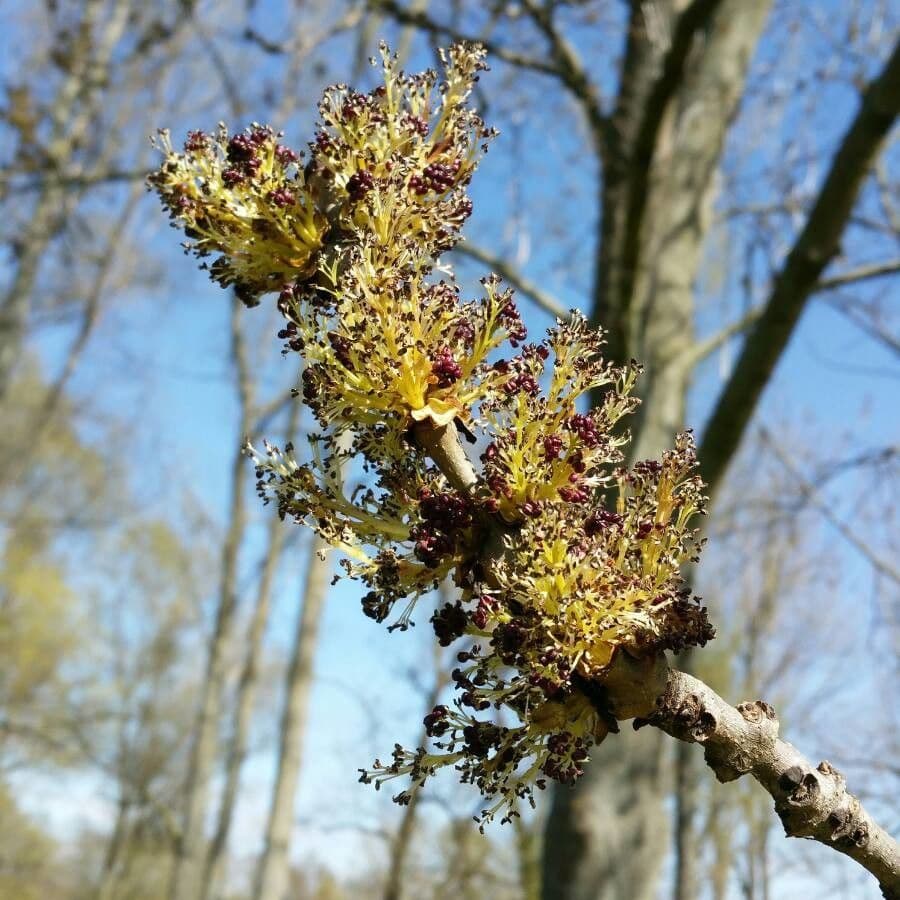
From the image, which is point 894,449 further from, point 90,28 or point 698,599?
point 90,28

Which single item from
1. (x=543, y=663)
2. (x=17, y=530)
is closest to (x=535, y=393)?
(x=543, y=663)

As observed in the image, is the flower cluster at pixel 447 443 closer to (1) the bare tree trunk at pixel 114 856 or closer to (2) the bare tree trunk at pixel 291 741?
(2) the bare tree trunk at pixel 291 741

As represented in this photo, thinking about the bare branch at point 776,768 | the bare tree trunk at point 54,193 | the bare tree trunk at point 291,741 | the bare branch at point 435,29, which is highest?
the bare tree trunk at point 54,193

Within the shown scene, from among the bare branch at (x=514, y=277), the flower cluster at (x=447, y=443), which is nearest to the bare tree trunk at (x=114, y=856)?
the bare branch at (x=514, y=277)

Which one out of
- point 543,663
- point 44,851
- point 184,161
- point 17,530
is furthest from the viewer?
point 44,851

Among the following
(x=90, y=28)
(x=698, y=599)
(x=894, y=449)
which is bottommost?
(x=698, y=599)

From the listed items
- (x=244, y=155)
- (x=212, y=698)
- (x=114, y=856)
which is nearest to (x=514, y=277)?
(x=244, y=155)
